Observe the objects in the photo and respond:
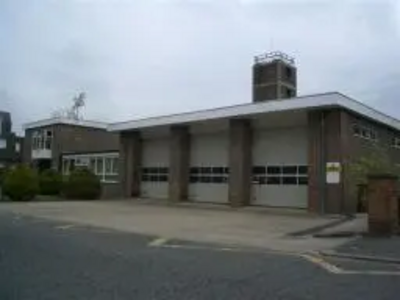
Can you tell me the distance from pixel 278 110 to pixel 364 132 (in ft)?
17.6

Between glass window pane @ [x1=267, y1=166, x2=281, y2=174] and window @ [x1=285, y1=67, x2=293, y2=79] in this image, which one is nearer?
glass window pane @ [x1=267, y1=166, x2=281, y2=174]

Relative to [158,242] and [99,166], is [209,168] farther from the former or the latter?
[158,242]

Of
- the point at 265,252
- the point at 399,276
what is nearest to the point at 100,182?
the point at 265,252

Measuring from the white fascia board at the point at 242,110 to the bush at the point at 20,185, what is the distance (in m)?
7.35

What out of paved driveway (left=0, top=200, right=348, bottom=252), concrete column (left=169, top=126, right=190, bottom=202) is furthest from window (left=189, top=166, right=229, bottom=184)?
paved driveway (left=0, top=200, right=348, bottom=252)

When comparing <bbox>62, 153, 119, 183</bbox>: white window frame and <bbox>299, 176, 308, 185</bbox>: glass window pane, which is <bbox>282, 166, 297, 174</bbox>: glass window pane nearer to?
<bbox>299, 176, 308, 185</bbox>: glass window pane

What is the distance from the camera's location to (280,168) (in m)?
36.3

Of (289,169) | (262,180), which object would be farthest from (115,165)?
(289,169)

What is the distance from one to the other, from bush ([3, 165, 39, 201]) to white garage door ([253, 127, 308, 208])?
15751 mm

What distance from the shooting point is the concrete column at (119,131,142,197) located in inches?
1834

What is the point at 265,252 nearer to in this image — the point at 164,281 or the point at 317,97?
the point at 164,281

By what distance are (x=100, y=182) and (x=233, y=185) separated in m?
16.0

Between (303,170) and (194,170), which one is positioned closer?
(303,170)

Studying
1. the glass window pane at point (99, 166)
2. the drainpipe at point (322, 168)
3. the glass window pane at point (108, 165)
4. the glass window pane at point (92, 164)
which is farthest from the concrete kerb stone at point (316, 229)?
the glass window pane at point (92, 164)
